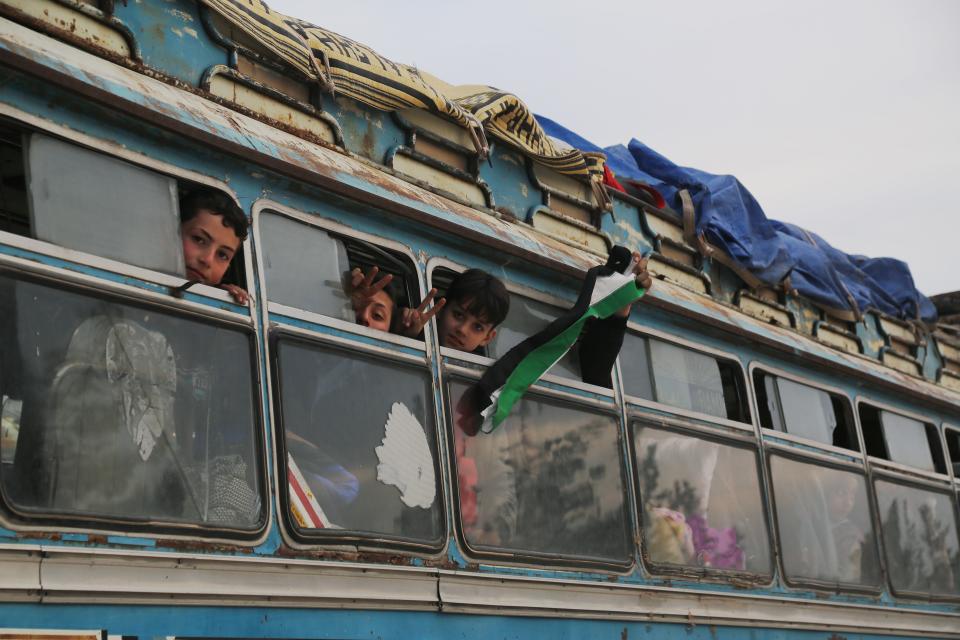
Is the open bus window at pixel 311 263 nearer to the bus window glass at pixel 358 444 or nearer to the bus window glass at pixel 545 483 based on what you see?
the bus window glass at pixel 358 444

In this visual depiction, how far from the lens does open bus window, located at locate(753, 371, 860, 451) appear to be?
604cm

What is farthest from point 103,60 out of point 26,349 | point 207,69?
point 26,349

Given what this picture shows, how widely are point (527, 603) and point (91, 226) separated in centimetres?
194

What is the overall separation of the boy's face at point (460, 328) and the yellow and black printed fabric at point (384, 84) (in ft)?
2.78

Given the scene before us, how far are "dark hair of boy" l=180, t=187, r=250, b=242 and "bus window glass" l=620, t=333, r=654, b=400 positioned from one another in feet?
6.67

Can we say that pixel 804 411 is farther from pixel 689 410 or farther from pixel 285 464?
pixel 285 464

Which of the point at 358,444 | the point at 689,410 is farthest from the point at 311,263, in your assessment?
the point at 689,410

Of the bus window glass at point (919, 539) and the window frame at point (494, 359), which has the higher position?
the window frame at point (494, 359)

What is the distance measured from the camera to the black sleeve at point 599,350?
16.0 ft

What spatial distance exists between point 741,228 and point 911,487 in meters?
1.80

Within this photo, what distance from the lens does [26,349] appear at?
2834mm

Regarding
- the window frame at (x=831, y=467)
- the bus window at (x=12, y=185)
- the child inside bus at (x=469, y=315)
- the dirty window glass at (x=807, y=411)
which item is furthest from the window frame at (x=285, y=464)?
the dirty window glass at (x=807, y=411)

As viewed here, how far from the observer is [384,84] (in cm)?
453

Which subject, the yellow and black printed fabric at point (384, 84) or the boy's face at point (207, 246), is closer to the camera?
the boy's face at point (207, 246)
